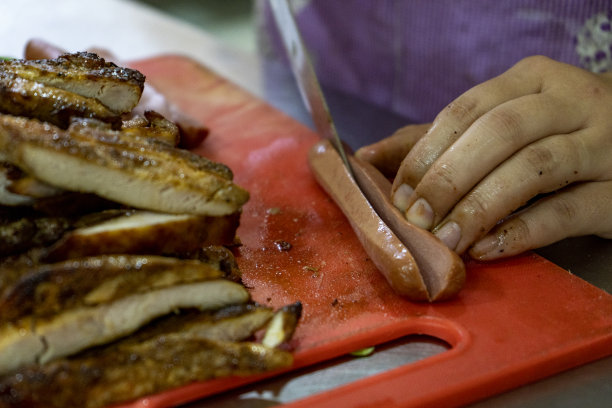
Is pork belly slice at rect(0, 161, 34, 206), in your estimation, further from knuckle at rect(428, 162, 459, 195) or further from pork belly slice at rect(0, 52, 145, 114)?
knuckle at rect(428, 162, 459, 195)

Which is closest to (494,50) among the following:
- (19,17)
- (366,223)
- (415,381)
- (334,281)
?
(366,223)

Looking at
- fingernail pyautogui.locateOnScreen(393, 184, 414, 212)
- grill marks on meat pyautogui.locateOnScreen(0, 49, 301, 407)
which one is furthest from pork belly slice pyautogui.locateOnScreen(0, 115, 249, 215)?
fingernail pyautogui.locateOnScreen(393, 184, 414, 212)

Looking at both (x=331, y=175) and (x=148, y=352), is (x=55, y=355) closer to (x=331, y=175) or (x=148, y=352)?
(x=148, y=352)

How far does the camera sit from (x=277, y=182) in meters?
2.79

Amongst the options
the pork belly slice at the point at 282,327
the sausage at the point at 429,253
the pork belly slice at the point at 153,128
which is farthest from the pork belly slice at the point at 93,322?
the sausage at the point at 429,253

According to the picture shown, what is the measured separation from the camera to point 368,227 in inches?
84.7

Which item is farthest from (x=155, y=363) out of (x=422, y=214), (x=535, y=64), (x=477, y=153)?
(x=535, y=64)

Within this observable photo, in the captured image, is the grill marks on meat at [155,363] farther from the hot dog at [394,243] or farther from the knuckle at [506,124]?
the knuckle at [506,124]

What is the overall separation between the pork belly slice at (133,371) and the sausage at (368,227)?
451mm

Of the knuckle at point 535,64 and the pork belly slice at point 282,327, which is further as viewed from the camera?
the knuckle at point 535,64

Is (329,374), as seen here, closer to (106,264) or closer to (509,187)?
(106,264)

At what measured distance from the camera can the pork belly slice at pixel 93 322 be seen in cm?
154

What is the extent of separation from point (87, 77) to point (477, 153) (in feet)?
3.96

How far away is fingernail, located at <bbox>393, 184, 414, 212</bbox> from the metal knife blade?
341mm
